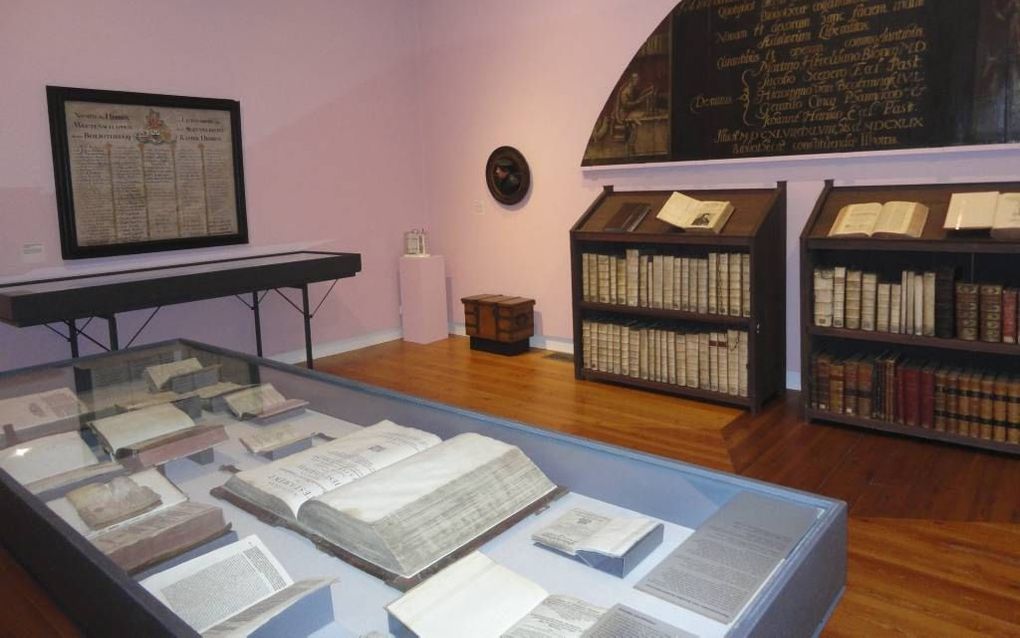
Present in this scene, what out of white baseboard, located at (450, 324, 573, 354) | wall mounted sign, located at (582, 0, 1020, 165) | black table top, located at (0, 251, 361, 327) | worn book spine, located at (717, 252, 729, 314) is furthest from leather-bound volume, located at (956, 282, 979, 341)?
black table top, located at (0, 251, 361, 327)

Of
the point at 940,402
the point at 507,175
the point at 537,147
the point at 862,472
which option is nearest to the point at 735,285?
the point at 940,402

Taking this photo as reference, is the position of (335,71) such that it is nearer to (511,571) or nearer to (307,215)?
(307,215)

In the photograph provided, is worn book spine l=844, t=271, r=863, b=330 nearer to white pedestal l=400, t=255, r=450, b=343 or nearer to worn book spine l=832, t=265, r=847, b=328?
worn book spine l=832, t=265, r=847, b=328

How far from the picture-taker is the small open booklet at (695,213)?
4164mm

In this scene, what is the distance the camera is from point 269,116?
535cm

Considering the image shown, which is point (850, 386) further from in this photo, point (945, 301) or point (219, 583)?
point (219, 583)

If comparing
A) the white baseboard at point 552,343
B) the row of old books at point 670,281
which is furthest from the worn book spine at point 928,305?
the white baseboard at point 552,343

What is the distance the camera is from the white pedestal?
607 cm

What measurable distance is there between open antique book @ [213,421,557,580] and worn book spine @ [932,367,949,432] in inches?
111

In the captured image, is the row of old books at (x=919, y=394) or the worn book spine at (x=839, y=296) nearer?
the row of old books at (x=919, y=394)

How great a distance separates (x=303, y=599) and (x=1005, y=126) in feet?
12.8

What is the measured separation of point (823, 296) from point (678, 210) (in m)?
1.01

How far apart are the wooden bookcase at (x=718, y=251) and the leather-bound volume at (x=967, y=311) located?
37.3 inches

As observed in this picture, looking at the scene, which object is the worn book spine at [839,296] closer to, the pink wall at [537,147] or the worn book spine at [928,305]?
the worn book spine at [928,305]
